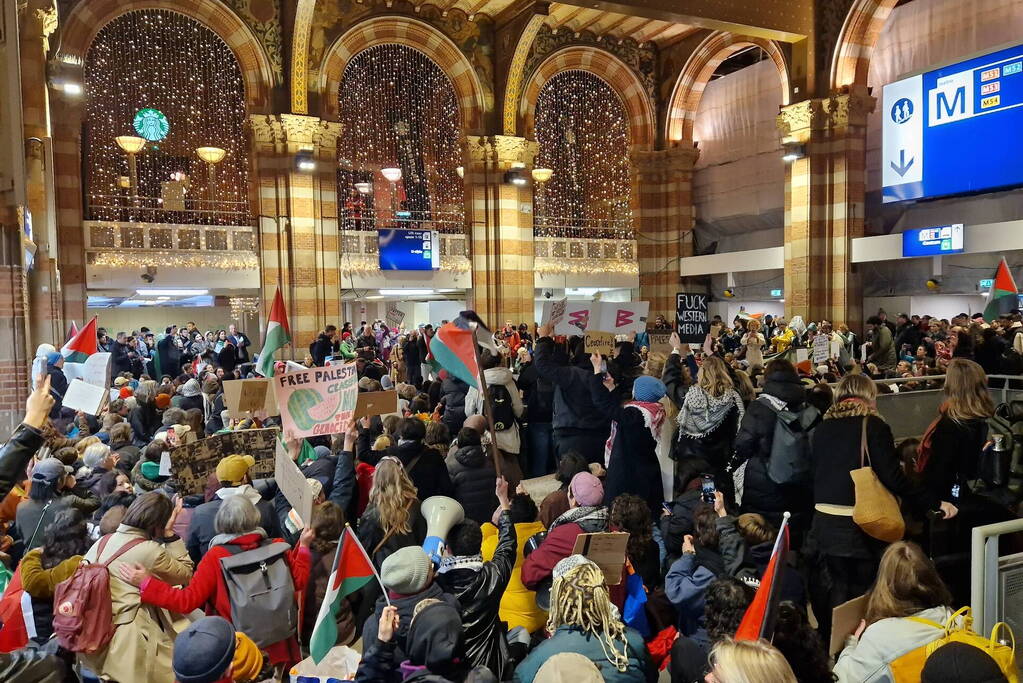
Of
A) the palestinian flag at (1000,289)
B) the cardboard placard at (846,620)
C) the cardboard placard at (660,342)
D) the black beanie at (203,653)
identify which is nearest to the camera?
the black beanie at (203,653)

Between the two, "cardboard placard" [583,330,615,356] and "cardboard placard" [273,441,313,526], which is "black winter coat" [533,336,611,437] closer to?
"cardboard placard" [583,330,615,356]

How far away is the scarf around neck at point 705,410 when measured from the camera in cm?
576

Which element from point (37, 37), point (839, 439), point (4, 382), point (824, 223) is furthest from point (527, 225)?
point (839, 439)

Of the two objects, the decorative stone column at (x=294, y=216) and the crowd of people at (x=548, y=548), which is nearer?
the crowd of people at (x=548, y=548)

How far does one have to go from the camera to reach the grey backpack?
374 cm

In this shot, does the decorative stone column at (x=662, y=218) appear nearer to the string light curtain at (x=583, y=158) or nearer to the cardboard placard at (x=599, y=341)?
the string light curtain at (x=583, y=158)

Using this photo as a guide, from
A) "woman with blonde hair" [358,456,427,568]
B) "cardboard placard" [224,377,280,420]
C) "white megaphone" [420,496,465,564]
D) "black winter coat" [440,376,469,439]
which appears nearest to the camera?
"white megaphone" [420,496,465,564]

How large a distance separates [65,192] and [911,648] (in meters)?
17.3

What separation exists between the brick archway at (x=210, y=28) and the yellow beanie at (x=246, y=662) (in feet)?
52.5

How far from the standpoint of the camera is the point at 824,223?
730 inches

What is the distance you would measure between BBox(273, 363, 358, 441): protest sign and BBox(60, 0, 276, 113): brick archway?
13.5 metres

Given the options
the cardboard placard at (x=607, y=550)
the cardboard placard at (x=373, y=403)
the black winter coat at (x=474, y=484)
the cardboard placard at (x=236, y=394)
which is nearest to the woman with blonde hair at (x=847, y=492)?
the cardboard placard at (x=607, y=550)

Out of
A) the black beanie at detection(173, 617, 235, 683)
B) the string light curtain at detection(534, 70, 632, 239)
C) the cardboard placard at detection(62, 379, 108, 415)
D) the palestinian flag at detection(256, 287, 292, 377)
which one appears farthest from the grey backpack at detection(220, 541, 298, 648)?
the string light curtain at detection(534, 70, 632, 239)

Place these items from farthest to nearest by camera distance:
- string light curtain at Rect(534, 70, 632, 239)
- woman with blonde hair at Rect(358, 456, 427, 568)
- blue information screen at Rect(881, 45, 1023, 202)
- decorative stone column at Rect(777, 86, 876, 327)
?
string light curtain at Rect(534, 70, 632, 239), decorative stone column at Rect(777, 86, 876, 327), blue information screen at Rect(881, 45, 1023, 202), woman with blonde hair at Rect(358, 456, 427, 568)
